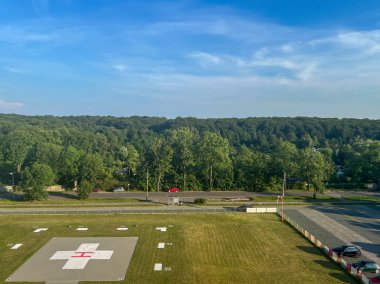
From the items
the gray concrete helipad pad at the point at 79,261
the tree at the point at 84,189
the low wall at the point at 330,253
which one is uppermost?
the tree at the point at 84,189

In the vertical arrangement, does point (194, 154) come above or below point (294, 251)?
above

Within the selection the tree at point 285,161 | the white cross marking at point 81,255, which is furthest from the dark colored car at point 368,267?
the tree at point 285,161

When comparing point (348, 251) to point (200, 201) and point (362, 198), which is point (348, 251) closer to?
point (200, 201)

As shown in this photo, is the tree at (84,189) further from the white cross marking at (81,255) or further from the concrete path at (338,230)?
the concrete path at (338,230)

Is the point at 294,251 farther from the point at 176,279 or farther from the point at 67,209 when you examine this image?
the point at 67,209

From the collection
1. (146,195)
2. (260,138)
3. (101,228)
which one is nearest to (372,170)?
(146,195)

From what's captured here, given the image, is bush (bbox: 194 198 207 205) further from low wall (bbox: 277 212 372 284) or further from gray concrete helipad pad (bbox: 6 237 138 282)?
gray concrete helipad pad (bbox: 6 237 138 282)

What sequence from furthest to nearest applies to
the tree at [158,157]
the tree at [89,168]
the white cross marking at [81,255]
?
the tree at [158,157] < the tree at [89,168] < the white cross marking at [81,255]
